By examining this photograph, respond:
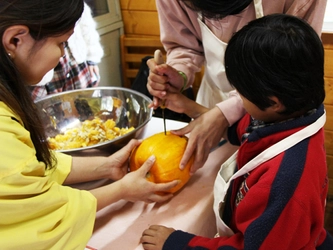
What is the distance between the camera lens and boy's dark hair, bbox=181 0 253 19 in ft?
2.28

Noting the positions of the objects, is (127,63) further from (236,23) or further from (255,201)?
(255,201)

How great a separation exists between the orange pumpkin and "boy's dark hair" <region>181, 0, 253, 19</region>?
341 mm

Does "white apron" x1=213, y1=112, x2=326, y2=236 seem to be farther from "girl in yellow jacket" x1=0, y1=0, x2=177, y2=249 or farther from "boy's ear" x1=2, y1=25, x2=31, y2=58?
"boy's ear" x1=2, y1=25, x2=31, y2=58

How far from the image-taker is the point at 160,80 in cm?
95

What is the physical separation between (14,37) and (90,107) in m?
0.63

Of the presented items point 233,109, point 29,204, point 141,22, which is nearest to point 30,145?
point 29,204

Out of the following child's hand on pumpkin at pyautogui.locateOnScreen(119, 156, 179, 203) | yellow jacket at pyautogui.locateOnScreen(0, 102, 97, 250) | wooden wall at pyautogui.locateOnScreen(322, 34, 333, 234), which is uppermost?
yellow jacket at pyautogui.locateOnScreen(0, 102, 97, 250)

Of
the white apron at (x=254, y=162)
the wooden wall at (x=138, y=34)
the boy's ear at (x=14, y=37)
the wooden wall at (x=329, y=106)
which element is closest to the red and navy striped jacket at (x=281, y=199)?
the white apron at (x=254, y=162)

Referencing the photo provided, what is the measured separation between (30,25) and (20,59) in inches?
2.8

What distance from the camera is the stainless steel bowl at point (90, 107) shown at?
1.17 meters

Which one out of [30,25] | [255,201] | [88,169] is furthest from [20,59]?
[255,201]

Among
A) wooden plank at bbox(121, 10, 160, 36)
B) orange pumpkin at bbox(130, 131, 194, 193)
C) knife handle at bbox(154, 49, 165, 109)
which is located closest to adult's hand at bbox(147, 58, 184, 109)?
knife handle at bbox(154, 49, 165, 109)

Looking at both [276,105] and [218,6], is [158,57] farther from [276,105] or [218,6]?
[276,105]

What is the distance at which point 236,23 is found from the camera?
99cm
